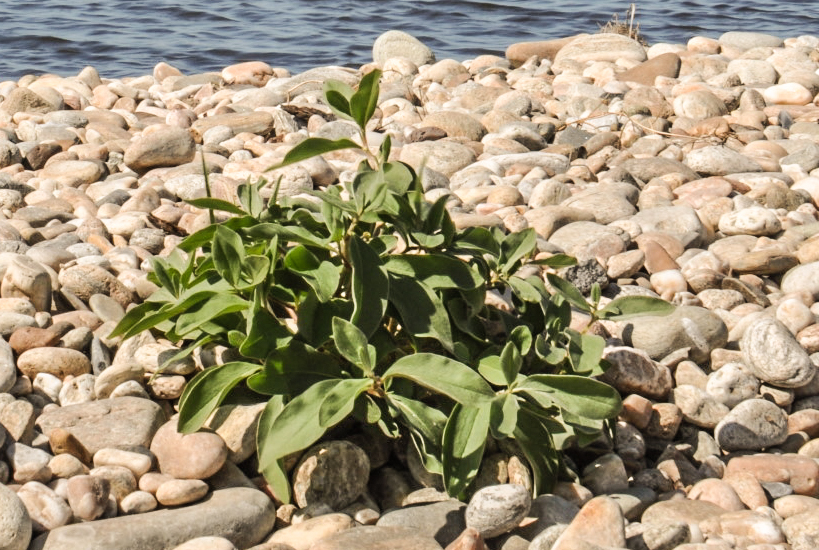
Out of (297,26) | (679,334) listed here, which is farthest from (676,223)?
(297,26)

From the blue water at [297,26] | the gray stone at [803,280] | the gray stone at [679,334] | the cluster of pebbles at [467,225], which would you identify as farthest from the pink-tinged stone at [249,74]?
the gray stone at [679,334]

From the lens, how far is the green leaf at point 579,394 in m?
2.28

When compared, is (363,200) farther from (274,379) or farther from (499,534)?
(499,534)

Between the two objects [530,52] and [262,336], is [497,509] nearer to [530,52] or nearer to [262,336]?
[262,336]

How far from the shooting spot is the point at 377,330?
8.00 feet

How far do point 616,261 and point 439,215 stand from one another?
1.40 metres

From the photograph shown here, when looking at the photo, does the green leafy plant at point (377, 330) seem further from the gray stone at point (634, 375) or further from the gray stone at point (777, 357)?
the gray stone at point (777, 357)

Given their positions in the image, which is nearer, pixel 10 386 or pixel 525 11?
→ pixel 10 386

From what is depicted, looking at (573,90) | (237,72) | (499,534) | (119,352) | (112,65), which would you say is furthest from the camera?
(112,65)

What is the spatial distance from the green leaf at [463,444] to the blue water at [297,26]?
767 centimetres

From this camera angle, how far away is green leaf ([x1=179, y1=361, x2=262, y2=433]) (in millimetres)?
2309

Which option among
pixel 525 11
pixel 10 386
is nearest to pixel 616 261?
pixel 10 386

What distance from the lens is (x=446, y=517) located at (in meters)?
2.29

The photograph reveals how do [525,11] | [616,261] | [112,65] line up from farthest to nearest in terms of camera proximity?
[525,11]
[112,65]
[616,261]
